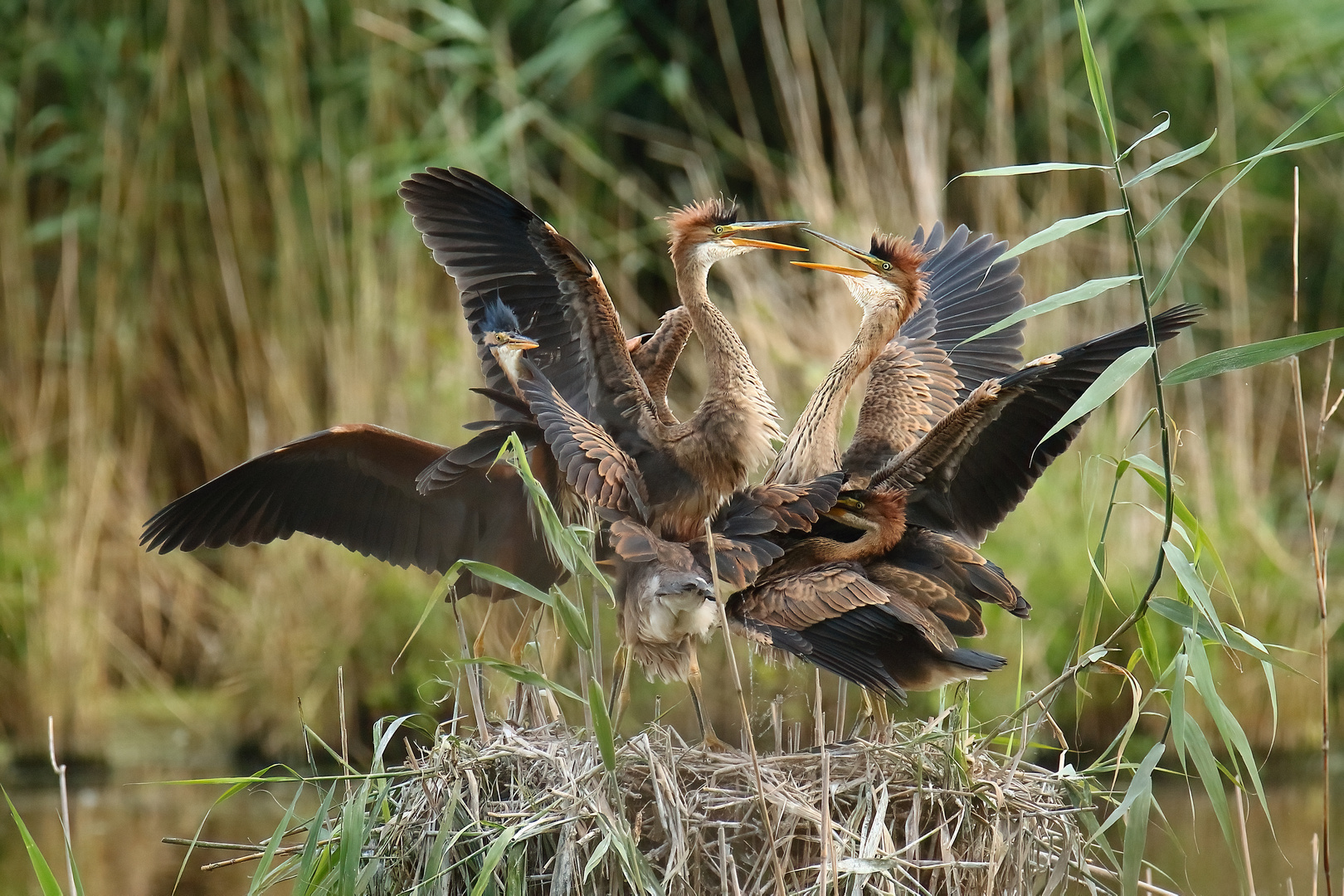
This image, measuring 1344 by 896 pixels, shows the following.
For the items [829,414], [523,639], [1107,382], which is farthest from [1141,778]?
[523,639]

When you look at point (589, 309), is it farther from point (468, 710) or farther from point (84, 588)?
point (84, 588)

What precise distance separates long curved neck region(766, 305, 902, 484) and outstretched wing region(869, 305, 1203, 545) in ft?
0.51

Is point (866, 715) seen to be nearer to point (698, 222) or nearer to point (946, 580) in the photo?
point (946, 580)

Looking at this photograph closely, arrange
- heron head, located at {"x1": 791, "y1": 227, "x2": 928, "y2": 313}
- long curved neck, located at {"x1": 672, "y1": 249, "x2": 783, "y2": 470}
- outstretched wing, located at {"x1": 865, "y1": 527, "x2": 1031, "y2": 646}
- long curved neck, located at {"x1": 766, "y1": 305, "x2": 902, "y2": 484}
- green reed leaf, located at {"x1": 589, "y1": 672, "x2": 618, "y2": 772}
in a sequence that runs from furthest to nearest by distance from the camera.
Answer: heron head, located at {"x1": 791, "y1": 227, "x2": 928, "y2": 313}, long curved neck, located at {"x1": 766, "y1": 305, "x2": 902, "y2": 484}, long curved neck, located at {"x1": 672, "y1": 249, "x2": 783, "y2": 470}, outstretched wing, located at {"x1": 865, "y1": 527, "x2": 1031, "y2": 646}, green reed leaf, located at {"x1": 589, "y1": 672, "x2": 618, "y2": 772}

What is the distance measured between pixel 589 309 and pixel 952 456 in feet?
2.50

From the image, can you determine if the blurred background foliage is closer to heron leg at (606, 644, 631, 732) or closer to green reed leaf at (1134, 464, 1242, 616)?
heron leg at (606, 644, 631, 732)

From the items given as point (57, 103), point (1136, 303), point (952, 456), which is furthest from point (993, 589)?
point (57, 103)

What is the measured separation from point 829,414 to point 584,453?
0.67 metres

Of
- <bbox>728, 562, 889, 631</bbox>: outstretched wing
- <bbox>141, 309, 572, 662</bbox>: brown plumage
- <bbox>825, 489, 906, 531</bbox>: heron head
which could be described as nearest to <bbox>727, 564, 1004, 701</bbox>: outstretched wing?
<bbox>728, 562, 889, 631</bbox>: outstretched wing

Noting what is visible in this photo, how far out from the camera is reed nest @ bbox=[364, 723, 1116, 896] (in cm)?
229

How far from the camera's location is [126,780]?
542 centimetres

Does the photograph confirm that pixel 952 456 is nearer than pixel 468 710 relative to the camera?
Yes

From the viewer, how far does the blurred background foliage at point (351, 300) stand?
530cm

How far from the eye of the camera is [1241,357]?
6.40 feet
